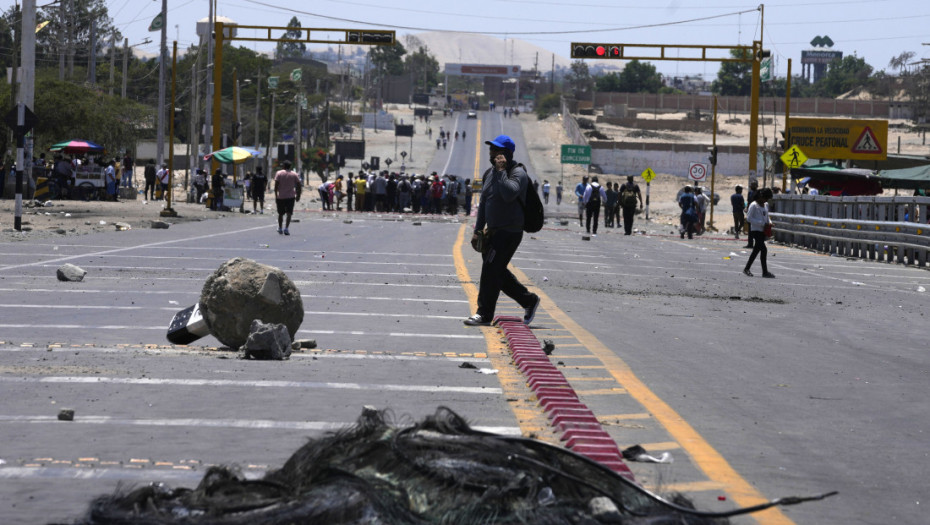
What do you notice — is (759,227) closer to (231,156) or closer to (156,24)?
(231,156)

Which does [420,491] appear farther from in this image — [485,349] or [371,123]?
[371,123]

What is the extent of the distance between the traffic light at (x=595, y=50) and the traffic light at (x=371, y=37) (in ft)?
23.2

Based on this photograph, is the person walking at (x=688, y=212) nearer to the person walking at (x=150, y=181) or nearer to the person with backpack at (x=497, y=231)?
the person walking at (x=150, y=181)

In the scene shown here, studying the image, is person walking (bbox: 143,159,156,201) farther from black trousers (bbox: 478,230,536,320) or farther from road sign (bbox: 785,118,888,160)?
black trousers (bbox: 478,230,536,320)

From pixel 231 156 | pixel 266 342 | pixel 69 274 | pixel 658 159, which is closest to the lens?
pixel 266 342

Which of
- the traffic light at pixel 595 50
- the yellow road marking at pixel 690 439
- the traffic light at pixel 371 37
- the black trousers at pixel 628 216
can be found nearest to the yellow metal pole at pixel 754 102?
the traffic light at pixel 595 50

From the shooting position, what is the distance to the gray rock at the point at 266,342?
29.4ft

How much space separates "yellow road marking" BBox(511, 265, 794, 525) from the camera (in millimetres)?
5156

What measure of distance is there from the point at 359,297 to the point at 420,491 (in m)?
10.2

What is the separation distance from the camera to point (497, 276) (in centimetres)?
1147

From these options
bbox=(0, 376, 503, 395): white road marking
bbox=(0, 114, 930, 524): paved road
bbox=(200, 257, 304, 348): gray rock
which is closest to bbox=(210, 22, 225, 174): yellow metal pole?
bbox=(0, 114, 930, 524): paved road

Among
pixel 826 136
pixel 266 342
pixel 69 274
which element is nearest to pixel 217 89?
pixel 826 136

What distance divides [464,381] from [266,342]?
5.58 ft

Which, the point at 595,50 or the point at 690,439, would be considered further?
the point at 595,50
